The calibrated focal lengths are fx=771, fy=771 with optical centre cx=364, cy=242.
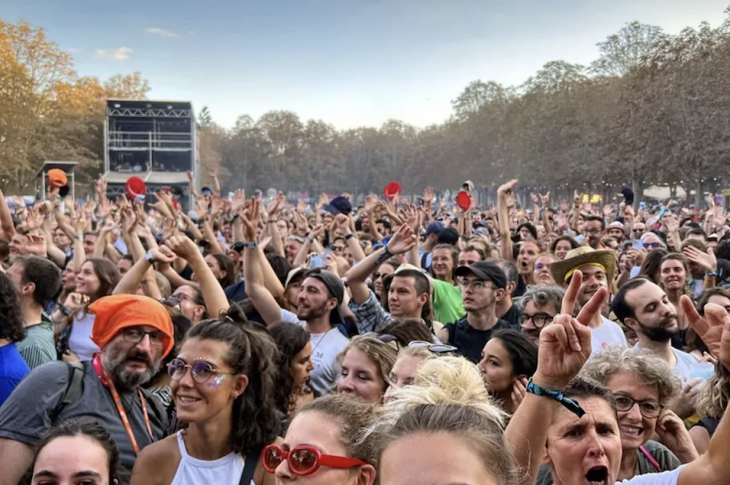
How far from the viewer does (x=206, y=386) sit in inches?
119

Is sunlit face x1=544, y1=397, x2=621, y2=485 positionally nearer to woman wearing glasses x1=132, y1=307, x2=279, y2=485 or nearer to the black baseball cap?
woman wearing glasses x1=132, y1=307, x2=279, y2=485

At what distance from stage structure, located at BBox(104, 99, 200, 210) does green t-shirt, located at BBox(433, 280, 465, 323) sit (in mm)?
26781

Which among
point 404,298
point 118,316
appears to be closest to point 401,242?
point 404,298

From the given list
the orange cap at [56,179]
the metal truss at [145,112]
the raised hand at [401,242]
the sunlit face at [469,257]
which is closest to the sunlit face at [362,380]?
the raised hand at [401,242]

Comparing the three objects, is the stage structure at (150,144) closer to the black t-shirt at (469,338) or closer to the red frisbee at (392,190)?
the red frisbee at (392,190)

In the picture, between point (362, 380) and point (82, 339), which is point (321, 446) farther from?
point (82, 339)

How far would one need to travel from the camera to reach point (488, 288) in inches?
218

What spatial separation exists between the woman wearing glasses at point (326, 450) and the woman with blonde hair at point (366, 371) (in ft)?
3.73

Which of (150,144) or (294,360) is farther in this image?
(150,144)

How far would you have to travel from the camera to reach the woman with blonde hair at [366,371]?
3.74 meters

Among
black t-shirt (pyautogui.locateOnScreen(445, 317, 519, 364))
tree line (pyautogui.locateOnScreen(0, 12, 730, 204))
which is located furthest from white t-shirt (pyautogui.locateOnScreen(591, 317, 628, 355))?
tree line (pyautogui.locateOnScreen(0, 12, 730, 204))

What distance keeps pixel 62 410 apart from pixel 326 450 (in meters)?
1.29

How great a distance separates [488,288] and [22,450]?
3.42 metres

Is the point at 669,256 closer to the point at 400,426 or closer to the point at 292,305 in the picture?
the point at 292,305
